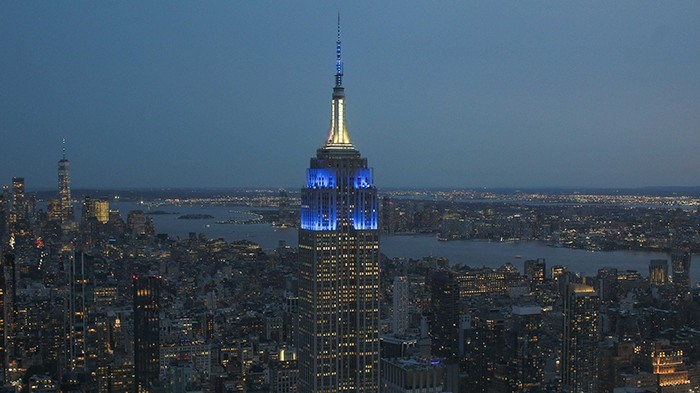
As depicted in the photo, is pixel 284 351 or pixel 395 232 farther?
pixel 395 232

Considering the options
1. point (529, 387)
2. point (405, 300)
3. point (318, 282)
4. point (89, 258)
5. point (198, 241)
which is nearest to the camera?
point (318, 282)

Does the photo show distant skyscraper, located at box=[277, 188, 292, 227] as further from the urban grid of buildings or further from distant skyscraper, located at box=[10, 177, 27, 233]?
distant skyscraper, located at box=[10, 177, 27, 233]

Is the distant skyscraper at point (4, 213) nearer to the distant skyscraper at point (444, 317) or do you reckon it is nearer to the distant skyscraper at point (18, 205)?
the distant skyscraper at point (18, 205)

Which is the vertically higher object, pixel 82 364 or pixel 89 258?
pixel 89 258

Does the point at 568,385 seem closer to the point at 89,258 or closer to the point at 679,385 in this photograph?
the point at 679,385

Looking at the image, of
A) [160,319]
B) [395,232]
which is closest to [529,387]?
[160,319]

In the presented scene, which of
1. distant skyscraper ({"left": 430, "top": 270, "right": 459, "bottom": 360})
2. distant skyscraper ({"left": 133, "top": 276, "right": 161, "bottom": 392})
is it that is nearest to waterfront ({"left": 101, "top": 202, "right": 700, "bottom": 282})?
distant skyscraper ({"left": 430, "top": 270, "right": 459, "bottom": 360})
